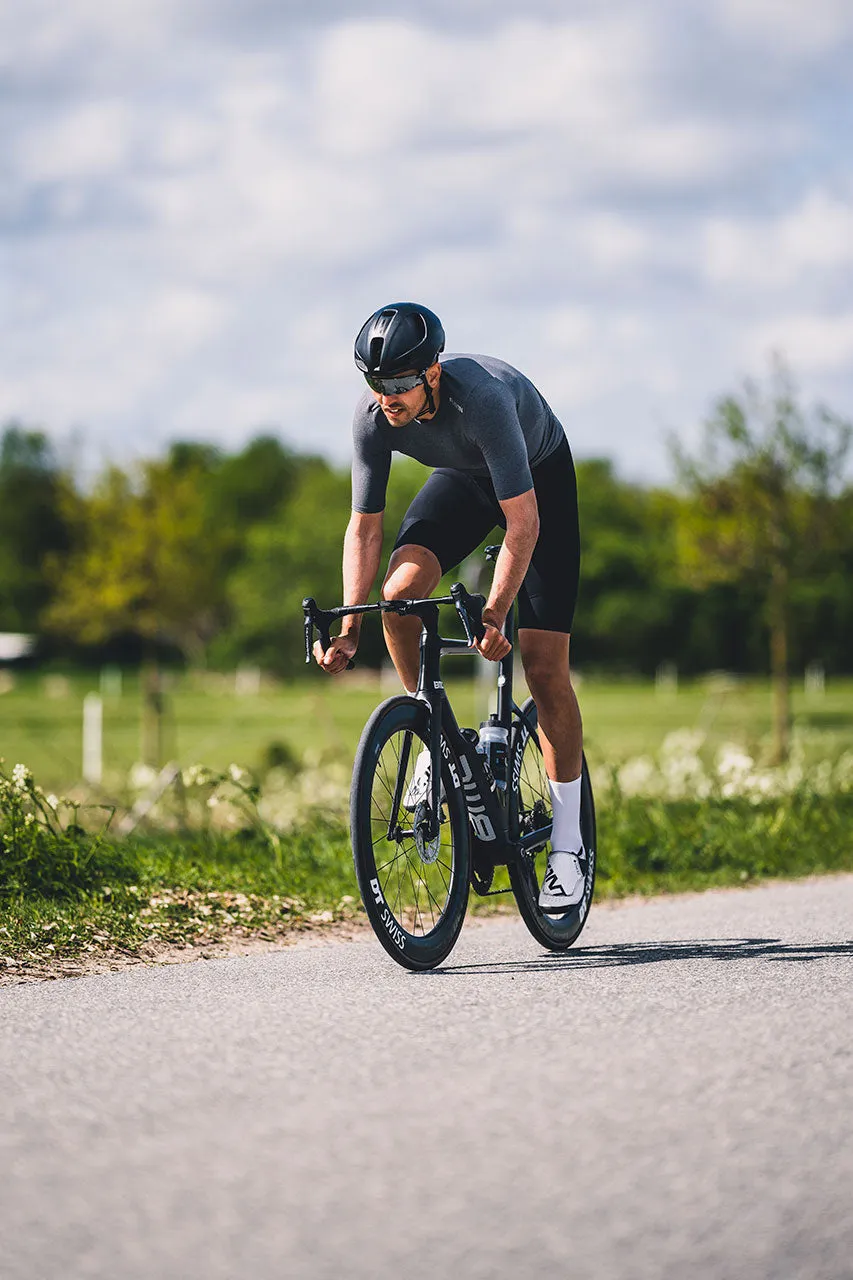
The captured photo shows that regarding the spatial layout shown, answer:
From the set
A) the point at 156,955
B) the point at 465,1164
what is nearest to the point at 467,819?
the point at 156,955

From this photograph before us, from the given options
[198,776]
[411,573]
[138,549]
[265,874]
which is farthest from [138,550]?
[411,573]

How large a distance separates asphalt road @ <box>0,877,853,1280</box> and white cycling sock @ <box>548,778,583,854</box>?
0.80 meters

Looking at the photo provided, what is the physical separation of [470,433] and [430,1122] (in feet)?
8.27

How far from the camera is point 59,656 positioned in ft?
285

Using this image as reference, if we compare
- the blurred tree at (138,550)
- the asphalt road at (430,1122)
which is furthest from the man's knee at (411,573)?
the blurred tree at (138,550)

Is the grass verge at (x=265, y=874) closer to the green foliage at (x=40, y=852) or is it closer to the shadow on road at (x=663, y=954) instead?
the green foliage at (x=40, y=852)

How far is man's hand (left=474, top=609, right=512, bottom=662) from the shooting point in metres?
5.13

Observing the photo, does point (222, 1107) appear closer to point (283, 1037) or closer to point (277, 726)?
point (283, 1037)

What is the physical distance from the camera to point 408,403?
5.12 metres

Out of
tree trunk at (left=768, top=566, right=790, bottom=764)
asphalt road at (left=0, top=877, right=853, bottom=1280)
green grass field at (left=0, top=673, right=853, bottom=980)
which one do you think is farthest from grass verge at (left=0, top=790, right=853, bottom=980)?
tree trunk at (left=768, top=566, right=790, bottom=764)

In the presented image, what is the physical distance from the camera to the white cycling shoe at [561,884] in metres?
5.65

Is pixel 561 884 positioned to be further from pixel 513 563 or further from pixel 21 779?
pixel 21 779

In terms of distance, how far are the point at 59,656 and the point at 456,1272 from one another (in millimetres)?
86636

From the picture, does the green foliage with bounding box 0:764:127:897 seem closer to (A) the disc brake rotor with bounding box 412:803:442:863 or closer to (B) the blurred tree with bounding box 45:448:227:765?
(A) the disc brake rotor with bounding box 412:803:442:863
